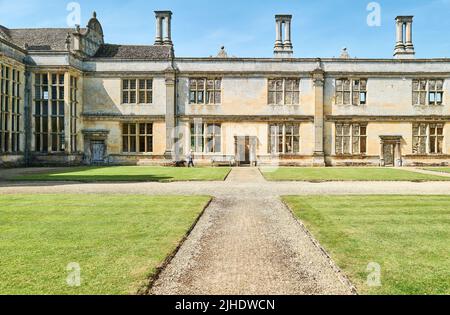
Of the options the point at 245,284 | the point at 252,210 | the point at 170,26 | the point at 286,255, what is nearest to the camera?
the point at 245,284

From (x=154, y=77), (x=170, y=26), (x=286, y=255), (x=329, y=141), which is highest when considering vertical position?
(x=170, y=26)

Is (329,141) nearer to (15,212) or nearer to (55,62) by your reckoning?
(55,62)

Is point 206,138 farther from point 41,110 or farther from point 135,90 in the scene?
point 41,110

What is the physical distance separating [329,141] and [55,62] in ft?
72.2

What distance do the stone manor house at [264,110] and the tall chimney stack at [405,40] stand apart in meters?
2.98

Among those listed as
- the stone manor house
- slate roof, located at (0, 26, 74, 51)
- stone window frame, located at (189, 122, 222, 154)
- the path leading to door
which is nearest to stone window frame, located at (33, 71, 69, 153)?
the stone manor house

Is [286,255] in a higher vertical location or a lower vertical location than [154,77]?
lower

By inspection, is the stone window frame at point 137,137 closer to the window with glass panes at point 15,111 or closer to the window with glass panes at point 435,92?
the window with glass panes at point 15,111

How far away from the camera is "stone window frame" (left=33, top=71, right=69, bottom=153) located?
3006 centimetres

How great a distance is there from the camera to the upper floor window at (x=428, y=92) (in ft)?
107

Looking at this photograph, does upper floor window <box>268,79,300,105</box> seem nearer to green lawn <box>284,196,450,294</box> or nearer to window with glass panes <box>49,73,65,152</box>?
window with glass panes <box>49,73,65,152</box>

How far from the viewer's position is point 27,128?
2994cm

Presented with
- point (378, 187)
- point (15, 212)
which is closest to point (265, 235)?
point (15, 212)

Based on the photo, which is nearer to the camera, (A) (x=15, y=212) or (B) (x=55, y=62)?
(A) (x=15, y=212)
